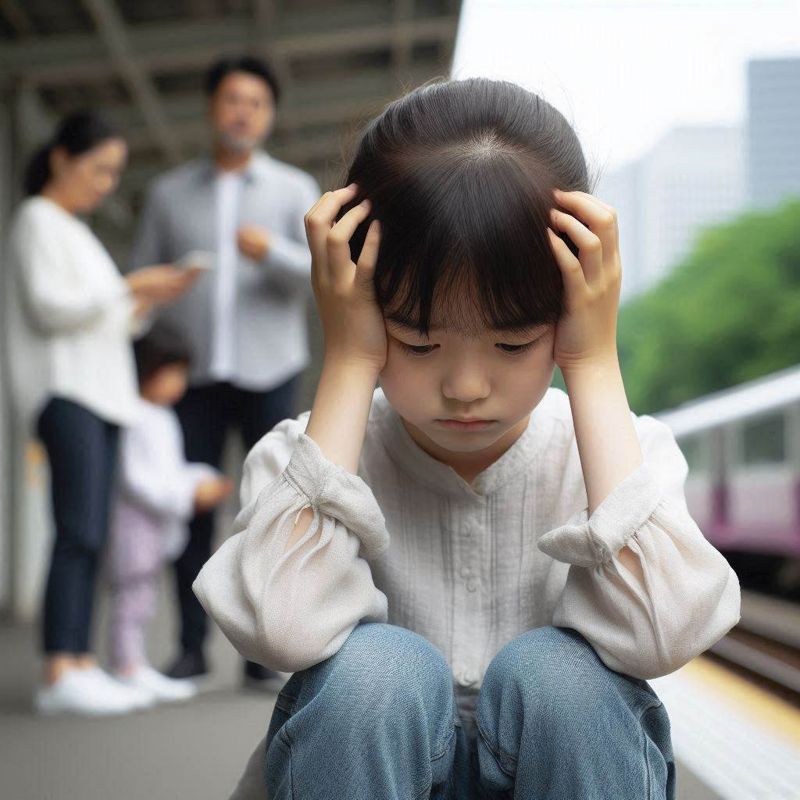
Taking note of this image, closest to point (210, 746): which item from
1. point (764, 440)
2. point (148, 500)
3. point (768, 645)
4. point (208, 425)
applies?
point (208, 425)

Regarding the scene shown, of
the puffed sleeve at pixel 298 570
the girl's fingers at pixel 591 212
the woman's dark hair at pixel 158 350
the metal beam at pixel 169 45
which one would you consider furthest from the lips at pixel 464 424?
the metal beam at pixel 169 45

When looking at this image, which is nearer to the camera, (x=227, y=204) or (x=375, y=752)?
(x=375, y=752)

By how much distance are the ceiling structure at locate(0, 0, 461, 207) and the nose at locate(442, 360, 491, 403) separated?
12.3 ft

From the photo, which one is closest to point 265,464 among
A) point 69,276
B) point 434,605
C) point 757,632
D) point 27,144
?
point 434,605

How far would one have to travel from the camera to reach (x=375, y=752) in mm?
973

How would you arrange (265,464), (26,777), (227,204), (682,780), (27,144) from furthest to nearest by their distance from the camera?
(27,144)
(227,204)
(26,777)
(682,780)
(265,464)

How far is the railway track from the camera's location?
3.14 m

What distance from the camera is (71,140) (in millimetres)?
2713

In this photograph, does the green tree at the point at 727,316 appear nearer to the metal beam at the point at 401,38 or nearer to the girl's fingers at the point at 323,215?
the metal beam at the point at 401,38

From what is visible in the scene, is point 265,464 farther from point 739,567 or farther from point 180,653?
point 739,567

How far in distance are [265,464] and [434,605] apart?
24 centimetres

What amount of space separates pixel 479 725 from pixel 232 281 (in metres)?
1.88

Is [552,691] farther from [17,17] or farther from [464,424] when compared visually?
[17,17]

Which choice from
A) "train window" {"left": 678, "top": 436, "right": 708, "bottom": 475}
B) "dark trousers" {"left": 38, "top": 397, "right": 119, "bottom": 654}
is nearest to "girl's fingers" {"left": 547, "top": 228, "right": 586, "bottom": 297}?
"dark trousers" {"left": 38, "top": 397, "right": 119, "bottom": 654}
